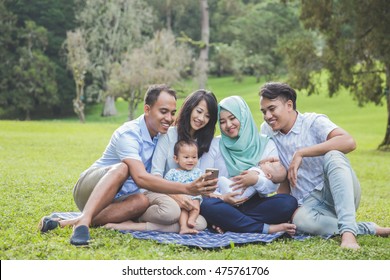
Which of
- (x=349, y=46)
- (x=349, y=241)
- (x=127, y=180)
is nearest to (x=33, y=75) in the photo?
(x=349, y=46)

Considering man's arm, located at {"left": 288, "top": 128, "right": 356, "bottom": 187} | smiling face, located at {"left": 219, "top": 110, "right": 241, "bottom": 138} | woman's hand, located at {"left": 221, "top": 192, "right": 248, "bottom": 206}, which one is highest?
smiling face, located at {"left": 219, "top": 110, "right": 241, "bottom": 138}

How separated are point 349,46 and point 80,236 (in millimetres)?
16695

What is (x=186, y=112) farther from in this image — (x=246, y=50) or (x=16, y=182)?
(x=246, y=50)

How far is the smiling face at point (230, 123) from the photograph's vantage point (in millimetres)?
6191

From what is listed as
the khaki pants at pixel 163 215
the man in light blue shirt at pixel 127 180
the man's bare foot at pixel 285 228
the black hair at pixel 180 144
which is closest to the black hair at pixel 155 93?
the man in light blue shirt at pixel 127 180

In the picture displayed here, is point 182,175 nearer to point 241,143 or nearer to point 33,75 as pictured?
point 241,143

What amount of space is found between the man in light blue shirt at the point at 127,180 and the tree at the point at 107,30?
34.8 metres

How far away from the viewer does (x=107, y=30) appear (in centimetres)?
4181

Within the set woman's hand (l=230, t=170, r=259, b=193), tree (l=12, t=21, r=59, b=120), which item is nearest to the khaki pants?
woman's hand (l=230, t=170, r=259, b=193)

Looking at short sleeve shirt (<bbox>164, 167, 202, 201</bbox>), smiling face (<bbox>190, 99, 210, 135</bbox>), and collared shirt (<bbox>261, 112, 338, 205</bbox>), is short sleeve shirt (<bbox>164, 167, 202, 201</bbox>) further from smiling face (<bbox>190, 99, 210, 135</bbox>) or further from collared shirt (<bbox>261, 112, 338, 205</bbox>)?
collared shirt (<bbox>261, 112, 338, 205</bbox>)

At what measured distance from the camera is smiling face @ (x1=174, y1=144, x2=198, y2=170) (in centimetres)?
614

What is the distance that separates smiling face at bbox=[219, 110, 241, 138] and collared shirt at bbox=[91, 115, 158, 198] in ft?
2.16

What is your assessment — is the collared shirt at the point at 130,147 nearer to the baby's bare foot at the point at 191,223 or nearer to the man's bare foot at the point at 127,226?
the man's bare foot at the point at 127,226
